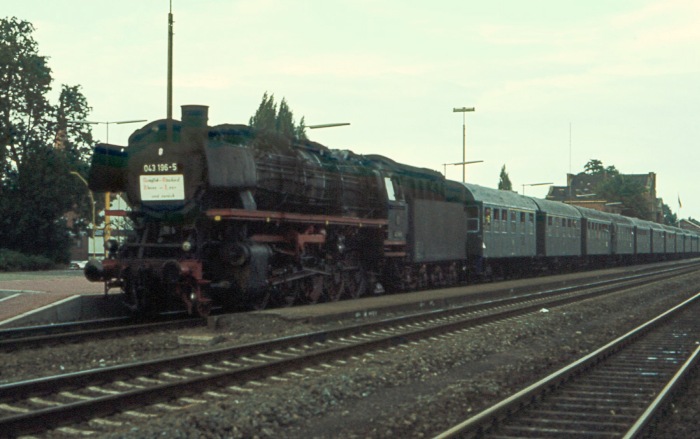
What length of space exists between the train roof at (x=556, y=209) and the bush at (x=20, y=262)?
75.3 ft

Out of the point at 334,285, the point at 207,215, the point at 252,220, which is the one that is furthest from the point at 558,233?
the point at 207,215

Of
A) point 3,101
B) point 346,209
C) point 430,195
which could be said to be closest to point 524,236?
point 430,195

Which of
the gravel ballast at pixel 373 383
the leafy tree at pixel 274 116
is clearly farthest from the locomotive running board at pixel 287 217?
the leafy tree at pixel 274 116

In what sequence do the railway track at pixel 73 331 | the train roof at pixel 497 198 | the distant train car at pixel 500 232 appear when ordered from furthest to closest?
the train roof at pixel 497 198 < the distant train car at pixel 500 232 < the railway track at pixel 73 331

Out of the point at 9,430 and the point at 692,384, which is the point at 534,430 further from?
the point at 9,430

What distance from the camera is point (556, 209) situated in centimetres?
3844

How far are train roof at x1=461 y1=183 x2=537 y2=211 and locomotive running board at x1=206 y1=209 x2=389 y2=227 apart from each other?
776 cm

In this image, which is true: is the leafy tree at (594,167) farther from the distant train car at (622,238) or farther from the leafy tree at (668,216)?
the distant train car at (622,238)

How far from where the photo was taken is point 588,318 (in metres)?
18.2

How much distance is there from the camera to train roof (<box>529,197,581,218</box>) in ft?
120

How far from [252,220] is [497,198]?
56.3 ft

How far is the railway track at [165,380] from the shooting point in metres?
7.32

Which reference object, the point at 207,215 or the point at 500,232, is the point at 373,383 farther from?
the point at 500,232

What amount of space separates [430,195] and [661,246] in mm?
46011
